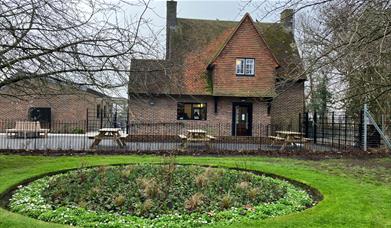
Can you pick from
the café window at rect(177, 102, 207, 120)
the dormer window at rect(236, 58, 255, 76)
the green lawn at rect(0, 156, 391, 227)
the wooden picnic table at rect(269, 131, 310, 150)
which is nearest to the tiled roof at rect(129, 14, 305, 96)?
the café window at rect(177, 102, 207, 120)

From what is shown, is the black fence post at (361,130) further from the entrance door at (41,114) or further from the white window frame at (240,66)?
the entrance door at (41,114)

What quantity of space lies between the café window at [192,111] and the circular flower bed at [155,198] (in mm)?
14879

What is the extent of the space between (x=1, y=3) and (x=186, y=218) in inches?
233

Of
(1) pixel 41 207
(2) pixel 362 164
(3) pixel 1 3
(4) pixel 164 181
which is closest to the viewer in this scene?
(1) pixel 41 207

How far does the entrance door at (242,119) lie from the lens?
84.4ft

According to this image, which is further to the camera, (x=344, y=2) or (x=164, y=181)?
(x=164, y=181)

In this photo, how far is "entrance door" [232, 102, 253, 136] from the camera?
25.7m

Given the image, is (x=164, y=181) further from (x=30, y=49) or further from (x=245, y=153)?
(x=245, y=153)

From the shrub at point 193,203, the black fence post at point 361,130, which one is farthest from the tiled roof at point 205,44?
the shrub at point 193,203

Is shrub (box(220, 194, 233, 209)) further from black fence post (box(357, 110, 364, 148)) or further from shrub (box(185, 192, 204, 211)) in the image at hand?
black fence post (box(357, 110, 364, 148))

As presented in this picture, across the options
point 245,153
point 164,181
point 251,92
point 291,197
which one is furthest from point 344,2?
point 251,92

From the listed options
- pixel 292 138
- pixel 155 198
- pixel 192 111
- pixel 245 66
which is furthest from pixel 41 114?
pixel 155 198

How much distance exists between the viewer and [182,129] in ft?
81.1

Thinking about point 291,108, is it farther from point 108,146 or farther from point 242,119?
point 108,146
